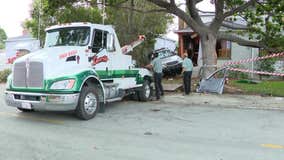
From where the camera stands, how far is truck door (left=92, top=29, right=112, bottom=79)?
9359mm

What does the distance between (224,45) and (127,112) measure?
1609 cm

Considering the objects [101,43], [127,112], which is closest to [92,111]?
[127,112]

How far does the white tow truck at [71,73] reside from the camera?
322 inches

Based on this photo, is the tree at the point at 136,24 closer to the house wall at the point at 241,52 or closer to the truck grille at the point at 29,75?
the house wall at the point at 241,52

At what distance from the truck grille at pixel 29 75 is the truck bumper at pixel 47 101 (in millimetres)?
266

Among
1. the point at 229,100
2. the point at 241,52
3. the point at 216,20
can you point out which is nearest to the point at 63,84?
the point at 229,100

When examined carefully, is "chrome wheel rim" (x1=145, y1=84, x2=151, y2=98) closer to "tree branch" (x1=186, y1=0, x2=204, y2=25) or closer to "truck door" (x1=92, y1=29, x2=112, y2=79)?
"truck door" (x1=92, y1=29, x2=112, y2=79)

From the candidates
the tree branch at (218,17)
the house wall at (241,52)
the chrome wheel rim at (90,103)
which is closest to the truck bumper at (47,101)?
the chrome wheel rim at (90,103)

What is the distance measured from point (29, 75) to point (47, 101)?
0.93 meters

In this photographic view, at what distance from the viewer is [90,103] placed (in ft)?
29.2

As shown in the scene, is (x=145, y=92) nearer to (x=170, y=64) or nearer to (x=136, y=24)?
(x=170, y=64)

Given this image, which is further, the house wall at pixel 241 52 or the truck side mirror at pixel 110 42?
the house wall at pixel 241 52

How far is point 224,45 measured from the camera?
2419cm

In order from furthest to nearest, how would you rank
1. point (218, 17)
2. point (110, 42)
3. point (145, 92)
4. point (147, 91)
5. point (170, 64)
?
1. point (170, 64)
2. point (218, 17)
3. point (147, 91)
4. point (145, 92)
5. point (110, 42)
